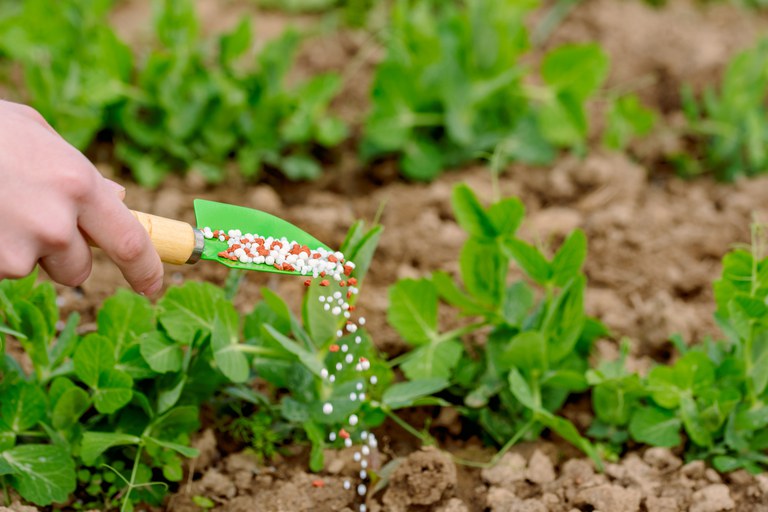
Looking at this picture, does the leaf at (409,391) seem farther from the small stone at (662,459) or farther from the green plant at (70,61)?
the green plant at (70,61)

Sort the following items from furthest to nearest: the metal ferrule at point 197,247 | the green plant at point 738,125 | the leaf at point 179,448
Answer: the green plant at point 738,125 → the leaf at point 179,448 → the metal ferrule at point 197,247

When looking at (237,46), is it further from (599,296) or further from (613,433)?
(613,433)

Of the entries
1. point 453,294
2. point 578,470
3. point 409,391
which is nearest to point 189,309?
point 409,391

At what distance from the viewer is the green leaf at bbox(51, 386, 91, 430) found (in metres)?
1.61

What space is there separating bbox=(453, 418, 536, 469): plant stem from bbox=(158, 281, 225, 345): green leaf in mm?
529

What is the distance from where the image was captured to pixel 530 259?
1837mm

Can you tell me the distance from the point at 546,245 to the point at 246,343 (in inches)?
35.6

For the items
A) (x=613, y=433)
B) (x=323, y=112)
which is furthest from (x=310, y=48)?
(x=613, y=433)

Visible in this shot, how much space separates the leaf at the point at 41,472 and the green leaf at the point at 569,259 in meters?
0.94

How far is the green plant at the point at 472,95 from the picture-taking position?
256 centimetres

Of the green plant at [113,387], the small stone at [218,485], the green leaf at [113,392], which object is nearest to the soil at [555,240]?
the small stone at [218,485]

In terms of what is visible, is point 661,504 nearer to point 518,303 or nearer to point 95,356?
point 518,303

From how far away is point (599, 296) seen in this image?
7.16 ft

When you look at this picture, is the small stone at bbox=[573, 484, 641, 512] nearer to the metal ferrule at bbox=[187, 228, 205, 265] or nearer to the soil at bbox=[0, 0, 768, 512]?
the soil at bbox=[0, 0, 768, 512]
